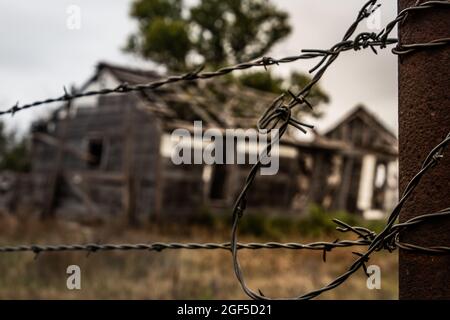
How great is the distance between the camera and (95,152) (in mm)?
16969

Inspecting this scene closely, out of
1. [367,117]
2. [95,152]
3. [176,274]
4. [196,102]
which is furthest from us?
[367,117]

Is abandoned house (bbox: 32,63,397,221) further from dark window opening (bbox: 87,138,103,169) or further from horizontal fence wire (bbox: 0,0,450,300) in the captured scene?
horizontal fence wire (bbox: 0,0,450,300)

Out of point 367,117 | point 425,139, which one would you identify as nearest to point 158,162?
point 367,117

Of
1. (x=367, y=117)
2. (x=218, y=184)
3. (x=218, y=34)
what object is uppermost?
(x=218, y=34)

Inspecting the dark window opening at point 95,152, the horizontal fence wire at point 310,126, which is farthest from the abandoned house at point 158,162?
the horizontal fence wire at point 310,126

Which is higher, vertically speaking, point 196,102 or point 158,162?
point 196,102

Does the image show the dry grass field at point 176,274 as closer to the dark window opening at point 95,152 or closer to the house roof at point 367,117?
the dark window opening at point 95,152

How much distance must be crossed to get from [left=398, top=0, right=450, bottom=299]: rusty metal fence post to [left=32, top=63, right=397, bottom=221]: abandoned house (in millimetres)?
11904

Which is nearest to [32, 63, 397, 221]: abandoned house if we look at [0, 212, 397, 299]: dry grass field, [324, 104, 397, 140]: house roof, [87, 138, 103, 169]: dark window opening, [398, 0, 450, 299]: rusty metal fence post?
[87, 138, 103, 169]: dark window opening

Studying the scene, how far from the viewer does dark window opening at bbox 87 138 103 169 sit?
54.0ft

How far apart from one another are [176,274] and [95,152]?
11.5 metres

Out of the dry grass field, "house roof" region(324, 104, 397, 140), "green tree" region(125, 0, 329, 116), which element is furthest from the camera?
"green tree" region(125, 0, 329, 116)

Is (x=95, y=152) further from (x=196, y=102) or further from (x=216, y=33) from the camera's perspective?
(x=216, y=33)
